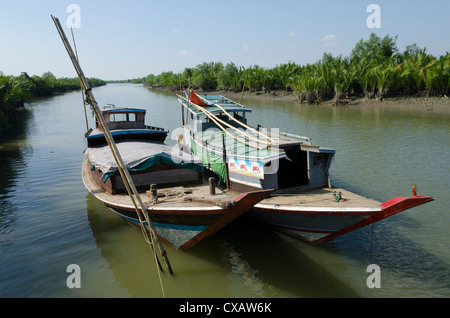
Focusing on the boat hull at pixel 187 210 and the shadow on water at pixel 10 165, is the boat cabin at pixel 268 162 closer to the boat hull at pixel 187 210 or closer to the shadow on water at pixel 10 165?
the boat hull at pixel 187 210

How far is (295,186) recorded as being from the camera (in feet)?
35.0

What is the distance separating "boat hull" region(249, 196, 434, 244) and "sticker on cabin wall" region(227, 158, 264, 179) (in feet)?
3.76

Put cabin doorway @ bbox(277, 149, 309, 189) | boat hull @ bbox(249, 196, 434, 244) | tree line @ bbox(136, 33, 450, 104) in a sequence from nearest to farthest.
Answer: boat hull @ bbox(249, 196, 434, 244) < cabin doorway @ bbox(277, 149, 309, 189) < tree line @ bbox(136, 33, 450, 104)

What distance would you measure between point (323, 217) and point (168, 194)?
15.3 ft

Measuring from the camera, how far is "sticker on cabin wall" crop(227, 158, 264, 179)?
9910 mm

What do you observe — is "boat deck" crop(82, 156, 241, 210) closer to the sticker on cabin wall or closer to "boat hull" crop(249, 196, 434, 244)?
the sticker on cabin wall

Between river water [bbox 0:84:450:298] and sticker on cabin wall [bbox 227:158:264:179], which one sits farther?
sticker on cabin wall [bbox 227:158:264:179]

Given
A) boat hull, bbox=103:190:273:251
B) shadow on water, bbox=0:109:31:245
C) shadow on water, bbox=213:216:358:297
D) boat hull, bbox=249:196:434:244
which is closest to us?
boat hull, bbox=103:190:273:251

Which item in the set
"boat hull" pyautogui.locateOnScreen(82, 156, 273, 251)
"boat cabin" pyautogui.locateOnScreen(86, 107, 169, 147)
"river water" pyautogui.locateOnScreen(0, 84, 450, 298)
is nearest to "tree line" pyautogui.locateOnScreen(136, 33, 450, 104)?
"boat cabin" pyautogui.locateOnScreen(86, 107, 169, 147)

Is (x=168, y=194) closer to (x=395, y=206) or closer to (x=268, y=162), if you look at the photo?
(x=268, y=162)

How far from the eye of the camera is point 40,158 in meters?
20.5

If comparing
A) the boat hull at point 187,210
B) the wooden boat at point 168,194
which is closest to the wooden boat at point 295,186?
the wooden boat at point 168,194

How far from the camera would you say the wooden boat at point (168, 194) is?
773 centimetres
